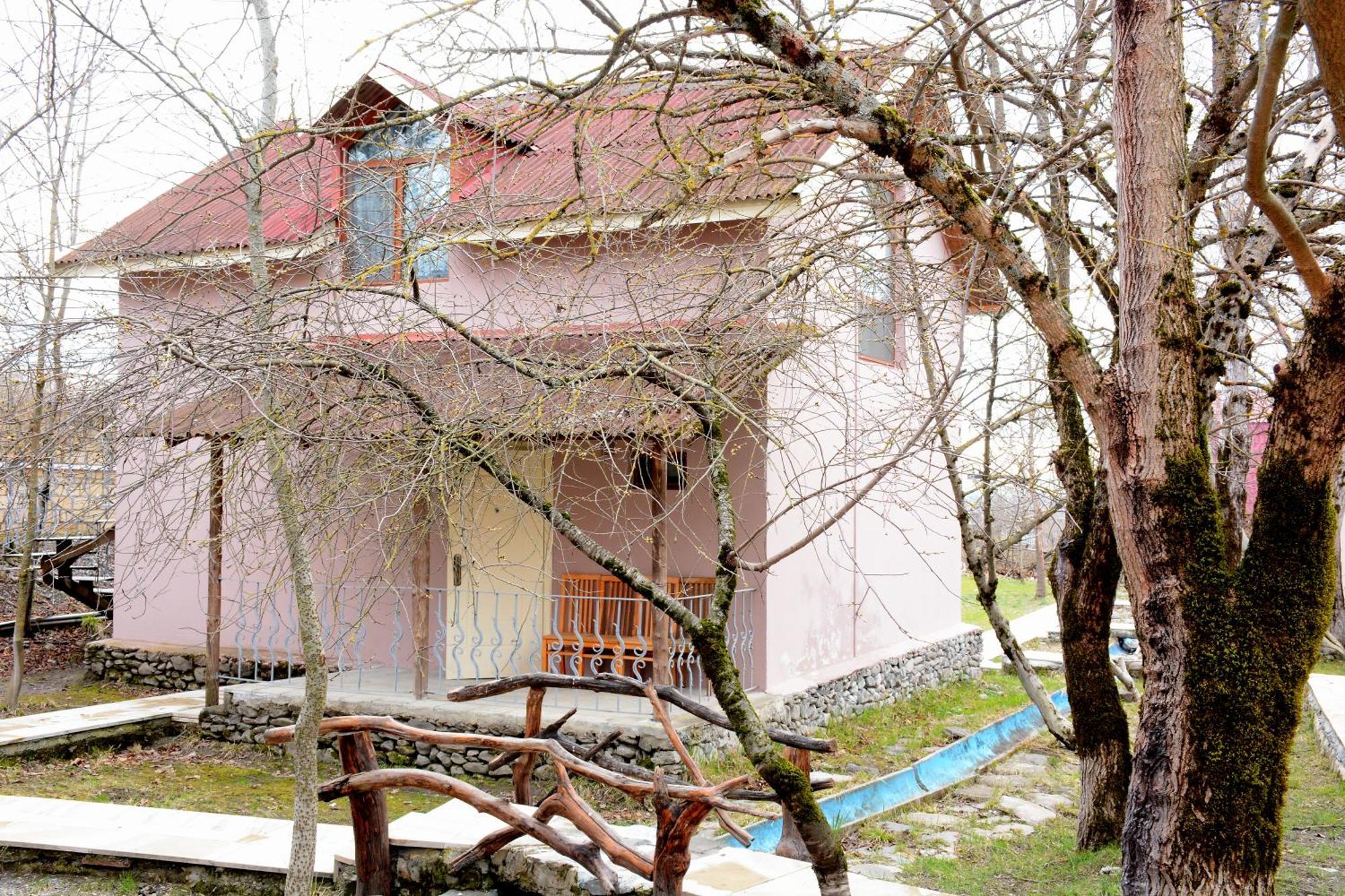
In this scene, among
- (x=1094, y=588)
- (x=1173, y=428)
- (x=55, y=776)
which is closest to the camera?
(x=1173, y=428)

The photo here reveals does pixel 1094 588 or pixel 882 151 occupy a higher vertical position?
pixel 882 151

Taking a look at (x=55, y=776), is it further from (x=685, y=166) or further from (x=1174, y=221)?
(x=1174, y=221)

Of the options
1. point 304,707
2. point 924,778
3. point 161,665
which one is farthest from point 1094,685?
point 161,665

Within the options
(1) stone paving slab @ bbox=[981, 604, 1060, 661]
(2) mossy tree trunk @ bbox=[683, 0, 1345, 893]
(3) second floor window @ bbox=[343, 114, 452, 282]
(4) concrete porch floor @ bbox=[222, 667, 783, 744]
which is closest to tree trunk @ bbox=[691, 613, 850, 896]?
(2) mossy tree trunk @ bbox=[683, 0, 1345, 893]

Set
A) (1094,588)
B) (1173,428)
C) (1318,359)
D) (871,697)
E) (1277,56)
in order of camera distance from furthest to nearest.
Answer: (871,697), (1094,588), (1173,428), (1318,359), (1277,56)

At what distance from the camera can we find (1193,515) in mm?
4051

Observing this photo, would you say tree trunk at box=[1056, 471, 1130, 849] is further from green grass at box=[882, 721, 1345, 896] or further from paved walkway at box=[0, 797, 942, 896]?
paved walkway at box=[0, 797, 942, 896]

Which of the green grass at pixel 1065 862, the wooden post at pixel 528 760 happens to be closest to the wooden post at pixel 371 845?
the wooden post at pixel 528 760

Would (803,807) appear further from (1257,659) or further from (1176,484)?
(1176,484)

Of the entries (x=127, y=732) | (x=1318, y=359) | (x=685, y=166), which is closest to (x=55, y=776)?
(x=127, y=732)

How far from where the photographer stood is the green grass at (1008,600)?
21945mm

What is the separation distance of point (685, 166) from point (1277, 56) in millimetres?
2376

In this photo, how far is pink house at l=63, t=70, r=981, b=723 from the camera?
4953 millimetres

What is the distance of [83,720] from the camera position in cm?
1017
